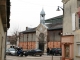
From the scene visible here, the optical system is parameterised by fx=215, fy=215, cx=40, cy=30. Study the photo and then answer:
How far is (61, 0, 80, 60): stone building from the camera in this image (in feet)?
75.7

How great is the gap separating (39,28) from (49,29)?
5.57 m

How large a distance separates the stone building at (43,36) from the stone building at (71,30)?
3396 centimetres

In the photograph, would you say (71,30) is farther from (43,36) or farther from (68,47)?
(43,36)

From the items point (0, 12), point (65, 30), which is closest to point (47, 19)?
point (65, 30)

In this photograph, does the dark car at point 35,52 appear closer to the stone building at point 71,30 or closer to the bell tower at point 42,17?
the stone building at point 71,30

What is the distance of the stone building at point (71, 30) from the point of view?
75.7 ft

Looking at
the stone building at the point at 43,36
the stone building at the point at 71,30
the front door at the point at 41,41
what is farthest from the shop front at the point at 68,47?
the front door at the point at 41,41

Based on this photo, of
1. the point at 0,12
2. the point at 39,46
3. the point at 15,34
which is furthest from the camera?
the point at 15,34

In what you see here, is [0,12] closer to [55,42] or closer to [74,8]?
[74,8]

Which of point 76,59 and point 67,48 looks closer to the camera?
point 76,59

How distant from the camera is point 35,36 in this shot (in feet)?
233

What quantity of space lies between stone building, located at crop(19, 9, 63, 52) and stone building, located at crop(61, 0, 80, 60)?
3396 cm

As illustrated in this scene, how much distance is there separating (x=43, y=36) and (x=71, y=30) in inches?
1726

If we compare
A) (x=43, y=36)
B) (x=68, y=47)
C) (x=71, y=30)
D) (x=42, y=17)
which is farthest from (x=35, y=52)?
(x=42, y=17)
